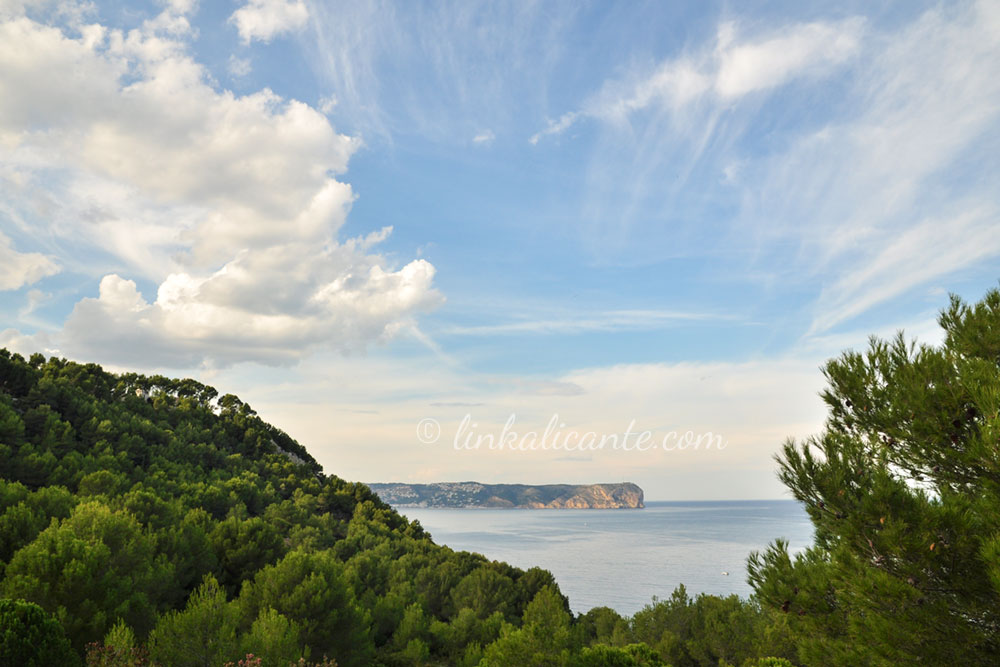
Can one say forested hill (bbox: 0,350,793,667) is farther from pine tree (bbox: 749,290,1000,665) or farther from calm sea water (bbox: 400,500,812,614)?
calm sea water (bbox: 400,500,812,614)

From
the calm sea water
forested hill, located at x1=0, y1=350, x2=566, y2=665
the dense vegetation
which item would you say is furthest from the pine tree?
the calm sea water

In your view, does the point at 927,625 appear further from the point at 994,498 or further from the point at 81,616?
the point at 81,616

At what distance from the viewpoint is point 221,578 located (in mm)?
26250

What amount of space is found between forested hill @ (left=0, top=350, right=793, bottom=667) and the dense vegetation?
95 millimetres

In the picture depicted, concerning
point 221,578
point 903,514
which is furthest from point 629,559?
point 903,514

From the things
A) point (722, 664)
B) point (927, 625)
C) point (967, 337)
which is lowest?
point (722, 664)

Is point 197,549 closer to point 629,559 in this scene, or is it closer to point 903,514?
point 903,514

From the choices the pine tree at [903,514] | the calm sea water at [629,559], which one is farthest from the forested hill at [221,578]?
the calm sea water at [629,559]

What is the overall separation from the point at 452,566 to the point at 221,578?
69.9 feet

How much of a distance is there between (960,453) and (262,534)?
29.1 m

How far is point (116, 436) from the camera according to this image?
45.9 m

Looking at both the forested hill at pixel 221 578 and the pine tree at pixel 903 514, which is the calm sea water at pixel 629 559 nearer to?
the forested hill at pixel 221 578

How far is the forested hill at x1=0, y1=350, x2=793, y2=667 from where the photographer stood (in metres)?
15.0

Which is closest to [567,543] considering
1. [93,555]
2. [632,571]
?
[632,571]
